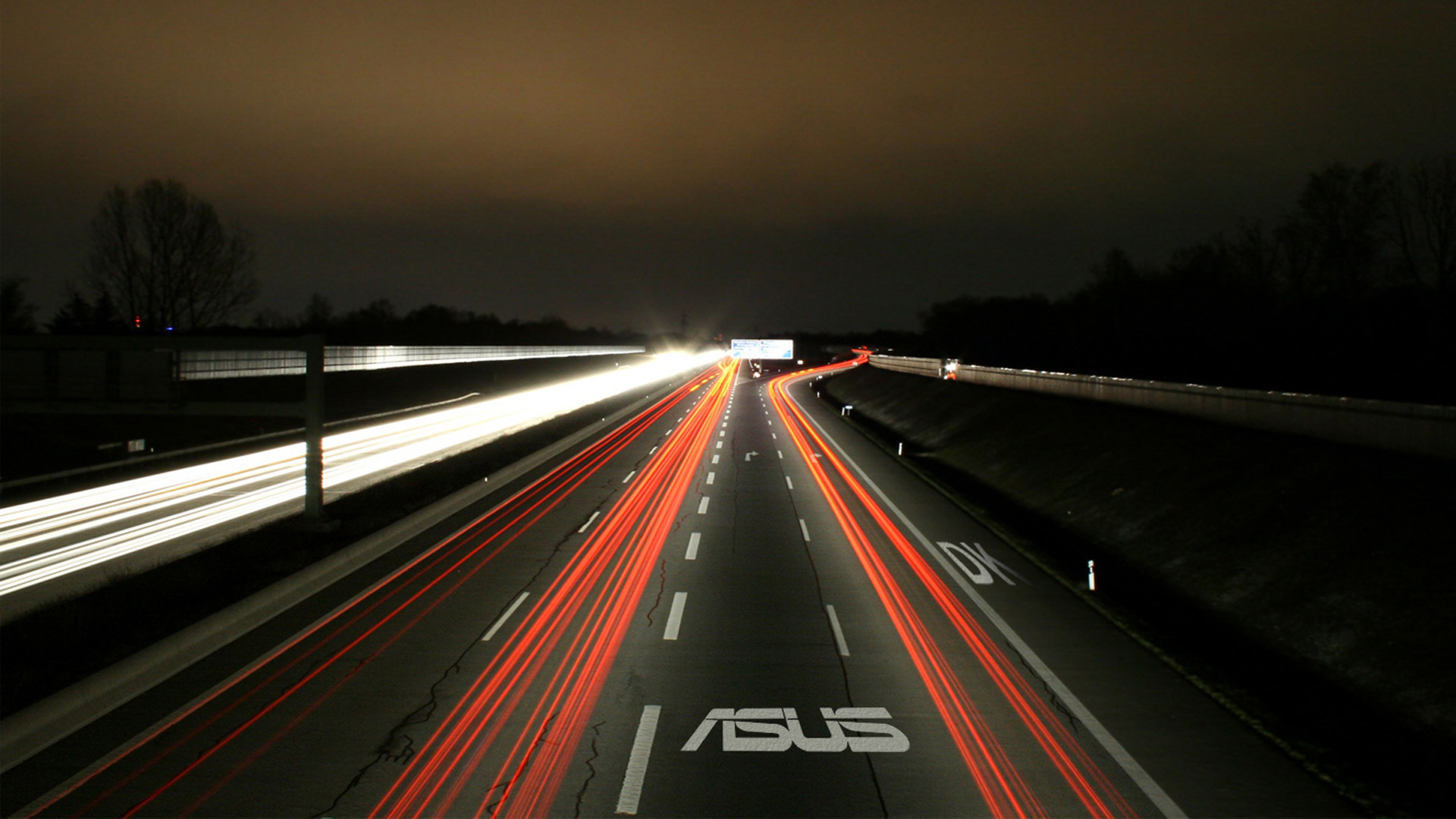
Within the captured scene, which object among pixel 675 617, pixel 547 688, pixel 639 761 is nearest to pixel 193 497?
pixel 675 617

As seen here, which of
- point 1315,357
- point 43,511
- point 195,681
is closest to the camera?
point 195,681

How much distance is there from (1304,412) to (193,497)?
2611cm

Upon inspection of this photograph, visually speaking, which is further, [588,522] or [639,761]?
[588,522]

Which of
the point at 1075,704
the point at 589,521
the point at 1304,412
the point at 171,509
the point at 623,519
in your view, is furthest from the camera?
the point at 171,509

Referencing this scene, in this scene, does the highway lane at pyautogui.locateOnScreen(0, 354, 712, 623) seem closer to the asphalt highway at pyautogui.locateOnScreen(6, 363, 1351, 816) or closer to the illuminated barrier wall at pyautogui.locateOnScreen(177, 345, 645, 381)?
the illuminated barrier wall at pyautogui.locateOnScreen(177, 345, 645, 381)

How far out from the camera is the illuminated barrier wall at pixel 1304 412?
17297 mm

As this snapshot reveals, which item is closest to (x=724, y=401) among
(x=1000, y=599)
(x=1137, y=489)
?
(x=1137, y=489)

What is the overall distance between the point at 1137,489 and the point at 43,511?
79.5 feet

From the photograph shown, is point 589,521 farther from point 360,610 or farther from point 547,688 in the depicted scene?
point 547,688

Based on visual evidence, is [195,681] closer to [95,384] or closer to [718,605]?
[718,605]

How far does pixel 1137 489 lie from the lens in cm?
2191

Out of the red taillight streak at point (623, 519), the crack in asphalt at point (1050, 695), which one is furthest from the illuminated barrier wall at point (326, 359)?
the crack in asphalt at point (1050, 695)

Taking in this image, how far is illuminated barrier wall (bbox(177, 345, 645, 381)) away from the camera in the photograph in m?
22.2

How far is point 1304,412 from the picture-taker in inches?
845
